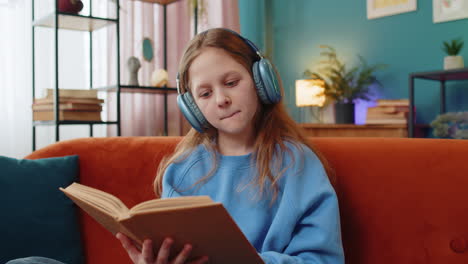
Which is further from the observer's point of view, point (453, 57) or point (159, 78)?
point (159, 78)

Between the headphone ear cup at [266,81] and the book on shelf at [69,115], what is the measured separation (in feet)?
6.07

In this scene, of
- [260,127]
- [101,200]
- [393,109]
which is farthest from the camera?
[393,109]

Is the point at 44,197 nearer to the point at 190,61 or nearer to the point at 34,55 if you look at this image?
the point at 190,61

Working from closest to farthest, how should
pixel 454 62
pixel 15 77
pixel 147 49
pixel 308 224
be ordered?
pixel 308 224 < pixel 15 77 < pixel 454 62 < pixel 147 49

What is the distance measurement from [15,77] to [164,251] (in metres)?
2.54

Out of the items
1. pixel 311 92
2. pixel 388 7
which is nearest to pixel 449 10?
pixel 388 7

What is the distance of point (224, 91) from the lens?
0.95 metres

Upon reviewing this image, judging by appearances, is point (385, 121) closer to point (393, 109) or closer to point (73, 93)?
point (393, 109)

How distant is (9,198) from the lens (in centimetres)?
126

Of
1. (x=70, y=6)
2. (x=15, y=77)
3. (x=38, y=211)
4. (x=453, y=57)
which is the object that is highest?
(x=70, y=6)

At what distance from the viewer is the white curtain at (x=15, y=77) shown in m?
2.74

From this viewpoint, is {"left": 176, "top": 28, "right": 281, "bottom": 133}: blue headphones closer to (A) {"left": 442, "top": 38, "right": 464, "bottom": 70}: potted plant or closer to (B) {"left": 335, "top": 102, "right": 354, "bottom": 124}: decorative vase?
(A) {"left": 442, "top": 38, "right": 464, "bottom": 70}: potted plant

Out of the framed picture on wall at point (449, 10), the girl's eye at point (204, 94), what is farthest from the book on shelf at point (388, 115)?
the girl's eye at point (204, 94)

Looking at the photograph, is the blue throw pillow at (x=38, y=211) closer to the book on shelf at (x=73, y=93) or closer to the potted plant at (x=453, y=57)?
the book on shelf at (x=73, y=93)
